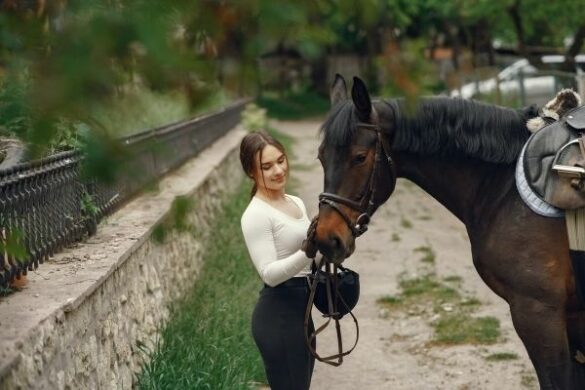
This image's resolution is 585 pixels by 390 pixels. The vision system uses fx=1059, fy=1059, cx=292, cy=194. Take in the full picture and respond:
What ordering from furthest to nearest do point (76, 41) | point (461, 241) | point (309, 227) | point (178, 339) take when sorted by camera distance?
1. point (461, 241)
2. point (178, 339)
3. point (309, 227)
4. point (76, 41)

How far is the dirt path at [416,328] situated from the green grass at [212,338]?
66 centimetres

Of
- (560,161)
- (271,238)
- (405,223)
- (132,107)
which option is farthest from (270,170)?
(405,223)

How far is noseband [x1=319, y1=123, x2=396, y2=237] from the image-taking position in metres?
4.49

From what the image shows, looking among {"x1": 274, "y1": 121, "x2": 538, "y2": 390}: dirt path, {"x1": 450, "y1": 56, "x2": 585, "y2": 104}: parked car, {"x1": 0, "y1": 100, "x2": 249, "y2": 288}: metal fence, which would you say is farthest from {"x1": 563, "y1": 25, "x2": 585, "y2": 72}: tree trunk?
{"x1": 0, "y1": 100, "x2": 249, "y2": 288}: metal fence

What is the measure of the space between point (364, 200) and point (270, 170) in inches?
18.7

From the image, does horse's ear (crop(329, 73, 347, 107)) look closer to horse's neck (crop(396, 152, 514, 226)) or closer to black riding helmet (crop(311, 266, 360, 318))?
horse's neck (crop(396, 152, 514, 226))

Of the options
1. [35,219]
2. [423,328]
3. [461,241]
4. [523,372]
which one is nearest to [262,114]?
[461,241]

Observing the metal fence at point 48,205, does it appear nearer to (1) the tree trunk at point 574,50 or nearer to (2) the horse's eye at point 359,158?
(2) the horse's eye at point 359,158

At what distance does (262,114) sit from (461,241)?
12304 mm

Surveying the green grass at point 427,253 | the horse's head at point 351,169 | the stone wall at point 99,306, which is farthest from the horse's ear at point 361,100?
the green grass at point 427,253

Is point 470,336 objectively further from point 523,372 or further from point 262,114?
point 262,114

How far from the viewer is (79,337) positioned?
470 cm

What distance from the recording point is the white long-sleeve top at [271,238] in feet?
15.2

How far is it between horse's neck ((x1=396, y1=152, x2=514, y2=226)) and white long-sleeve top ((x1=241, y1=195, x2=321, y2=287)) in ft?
1.98
